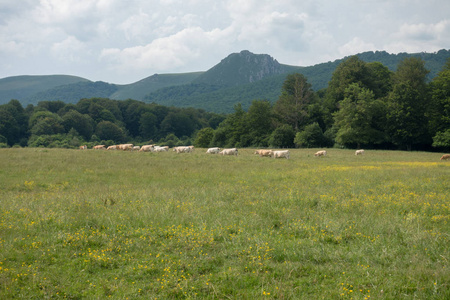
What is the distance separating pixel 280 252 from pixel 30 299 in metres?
4.47

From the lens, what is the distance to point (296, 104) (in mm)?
68375

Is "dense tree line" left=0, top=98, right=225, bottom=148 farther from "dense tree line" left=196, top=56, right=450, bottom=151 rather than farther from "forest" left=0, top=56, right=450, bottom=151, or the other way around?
"dense tree line" left=196, top=56, right=450, bottom=151

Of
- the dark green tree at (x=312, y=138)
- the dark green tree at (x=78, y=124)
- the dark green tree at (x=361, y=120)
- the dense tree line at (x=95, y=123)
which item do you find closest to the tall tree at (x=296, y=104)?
the dark green tree at (x=312, y=138)

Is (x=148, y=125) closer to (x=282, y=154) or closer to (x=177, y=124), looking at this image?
(x=177, y=124)

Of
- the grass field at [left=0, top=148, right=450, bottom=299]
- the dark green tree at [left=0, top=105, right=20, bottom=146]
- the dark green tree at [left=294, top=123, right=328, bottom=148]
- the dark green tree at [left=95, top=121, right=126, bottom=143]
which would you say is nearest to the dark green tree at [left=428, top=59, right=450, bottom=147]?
the dark green tree at [left=294, top=123, right=328, bottom=148]

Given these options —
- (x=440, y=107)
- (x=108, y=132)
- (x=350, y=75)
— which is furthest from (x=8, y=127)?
(x=440, y=107)

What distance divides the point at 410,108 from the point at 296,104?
80.0 ft

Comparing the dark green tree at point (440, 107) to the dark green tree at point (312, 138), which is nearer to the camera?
the dark green tree at point (440, 107)

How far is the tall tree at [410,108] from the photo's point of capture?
49344mm

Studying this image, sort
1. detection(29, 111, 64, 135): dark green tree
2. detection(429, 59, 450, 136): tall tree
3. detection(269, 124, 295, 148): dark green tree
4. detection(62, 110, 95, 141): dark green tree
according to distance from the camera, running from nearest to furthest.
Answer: detection(429, 59, 450, 136): tall tree
detection(269, 124, 295, 148): dark green tree
detection(29, 111, 64, 135): dark green tree
detection(62, 110, 95, 141): dark green tree

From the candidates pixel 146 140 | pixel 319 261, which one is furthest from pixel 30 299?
pixel 146 140

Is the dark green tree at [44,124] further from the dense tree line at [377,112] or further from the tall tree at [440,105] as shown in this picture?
the tall tree at [440,105]

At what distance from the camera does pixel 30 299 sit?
15.1 feet

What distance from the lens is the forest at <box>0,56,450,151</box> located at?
49531mm
